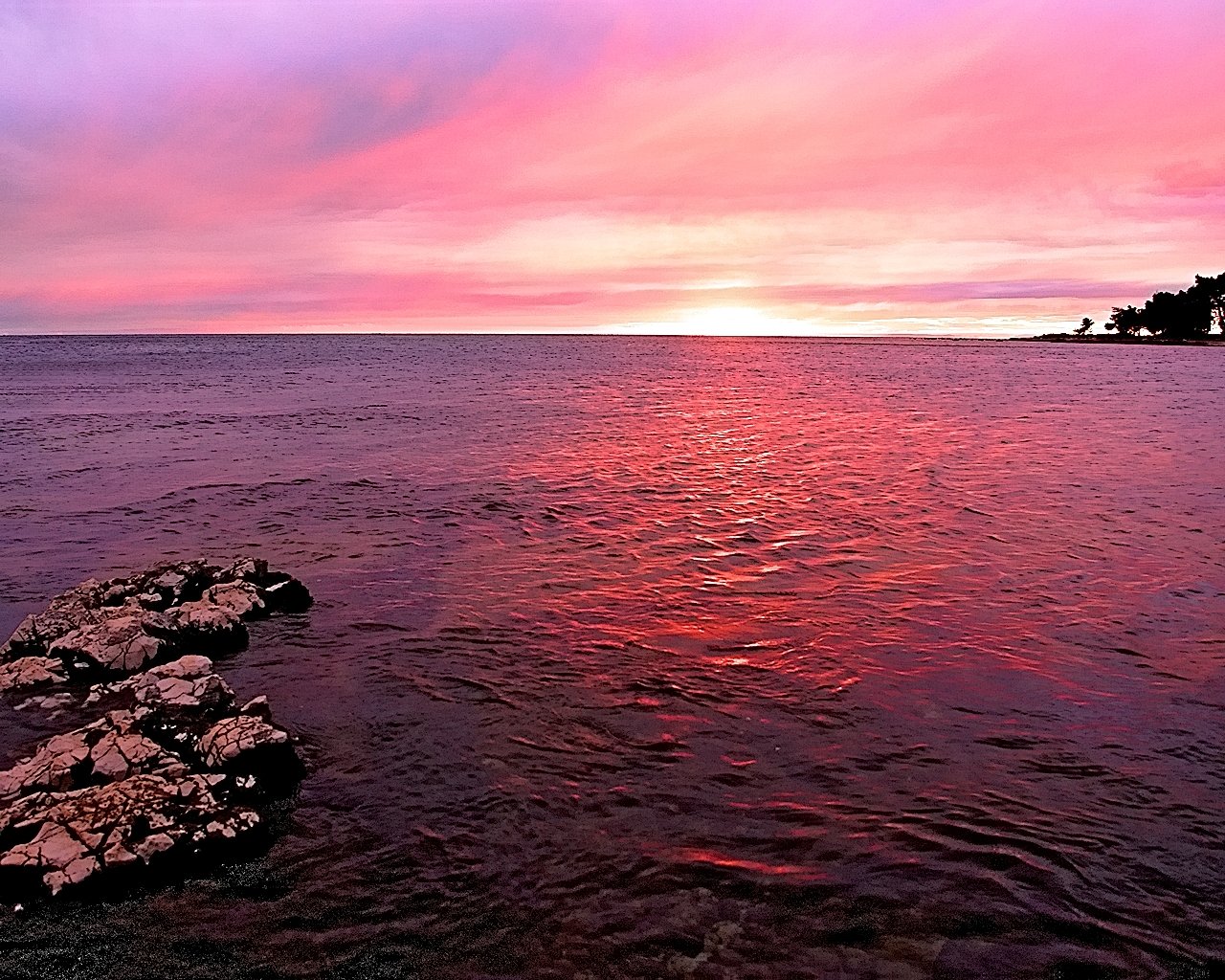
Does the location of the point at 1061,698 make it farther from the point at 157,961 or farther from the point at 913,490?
the point at 913,490

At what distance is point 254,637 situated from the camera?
43.3ft

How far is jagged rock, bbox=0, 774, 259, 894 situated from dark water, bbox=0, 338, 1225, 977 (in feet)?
1.26

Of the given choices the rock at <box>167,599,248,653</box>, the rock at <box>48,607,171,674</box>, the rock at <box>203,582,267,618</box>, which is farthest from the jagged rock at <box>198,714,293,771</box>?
the rock at <box>203,582,267,618</box>

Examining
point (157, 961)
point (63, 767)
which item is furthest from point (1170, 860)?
point (63, 767)

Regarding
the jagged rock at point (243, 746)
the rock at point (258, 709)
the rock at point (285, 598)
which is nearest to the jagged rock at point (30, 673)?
the rock at point (285, 598)

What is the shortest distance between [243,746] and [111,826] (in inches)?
57.1

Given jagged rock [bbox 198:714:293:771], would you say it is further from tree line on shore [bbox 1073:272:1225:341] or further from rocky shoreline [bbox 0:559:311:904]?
tree line on shore [bbox 1073:272:1225:341]

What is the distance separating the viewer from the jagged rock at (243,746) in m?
8.62

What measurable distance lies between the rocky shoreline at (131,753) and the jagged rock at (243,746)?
0.04 ft

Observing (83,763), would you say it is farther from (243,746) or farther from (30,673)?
(30,673)

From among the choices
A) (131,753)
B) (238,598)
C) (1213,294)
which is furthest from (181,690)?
(1213,294)

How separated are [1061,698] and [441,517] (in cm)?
1610

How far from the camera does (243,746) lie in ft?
28.3

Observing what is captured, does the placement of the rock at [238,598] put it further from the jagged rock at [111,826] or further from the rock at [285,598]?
the jagged rock at [111,826]
